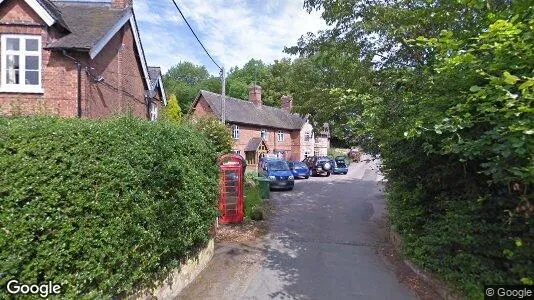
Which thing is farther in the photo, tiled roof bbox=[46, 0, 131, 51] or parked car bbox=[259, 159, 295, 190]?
parked car bbox=[259, 159, 295, 190]

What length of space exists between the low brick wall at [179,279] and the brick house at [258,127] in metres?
20.9

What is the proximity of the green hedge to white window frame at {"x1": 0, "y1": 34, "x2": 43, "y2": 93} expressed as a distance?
32.0ft

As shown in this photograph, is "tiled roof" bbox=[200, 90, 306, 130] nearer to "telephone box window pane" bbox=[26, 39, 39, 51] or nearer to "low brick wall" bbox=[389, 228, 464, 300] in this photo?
"telephone box window pane" bbox=[26, 39, 39, 51]

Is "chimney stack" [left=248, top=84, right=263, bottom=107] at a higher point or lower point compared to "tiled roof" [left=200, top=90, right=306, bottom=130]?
higher

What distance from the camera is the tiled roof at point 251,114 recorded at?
108 ft

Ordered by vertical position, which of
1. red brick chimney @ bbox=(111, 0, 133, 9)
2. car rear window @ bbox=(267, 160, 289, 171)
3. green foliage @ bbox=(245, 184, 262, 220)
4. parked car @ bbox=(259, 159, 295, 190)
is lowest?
green foliage @ bbox=(245, 184, 262, 220)

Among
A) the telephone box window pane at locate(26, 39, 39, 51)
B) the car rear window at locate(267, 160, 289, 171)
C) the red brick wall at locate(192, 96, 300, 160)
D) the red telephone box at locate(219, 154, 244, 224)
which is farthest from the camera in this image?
the red brick wall at locate(192, 96, 300, 160)

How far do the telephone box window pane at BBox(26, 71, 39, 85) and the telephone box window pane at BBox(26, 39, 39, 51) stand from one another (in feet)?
2.79

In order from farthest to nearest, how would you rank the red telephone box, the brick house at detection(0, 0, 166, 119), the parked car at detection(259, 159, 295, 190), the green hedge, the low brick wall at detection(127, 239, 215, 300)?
1. the parked car at detection(259, 159, 295, 190)
2. the brick house at detection(0, 0, 166, 119)
3. the red telephone box
4. the low brick wall at detection(127, 239, 215, 300)
5. the green hedge

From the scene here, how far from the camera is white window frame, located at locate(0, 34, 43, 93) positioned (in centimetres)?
1177

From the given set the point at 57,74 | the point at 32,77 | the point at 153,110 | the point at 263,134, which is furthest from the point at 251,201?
the point at 263,134

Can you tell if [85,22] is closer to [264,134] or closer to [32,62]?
[32,62]

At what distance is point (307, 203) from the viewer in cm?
1502

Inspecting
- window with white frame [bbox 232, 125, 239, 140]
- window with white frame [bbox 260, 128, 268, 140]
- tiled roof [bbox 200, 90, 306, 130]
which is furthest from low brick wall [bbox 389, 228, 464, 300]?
window with white frame [bbox 260, 128, 268, 140]
